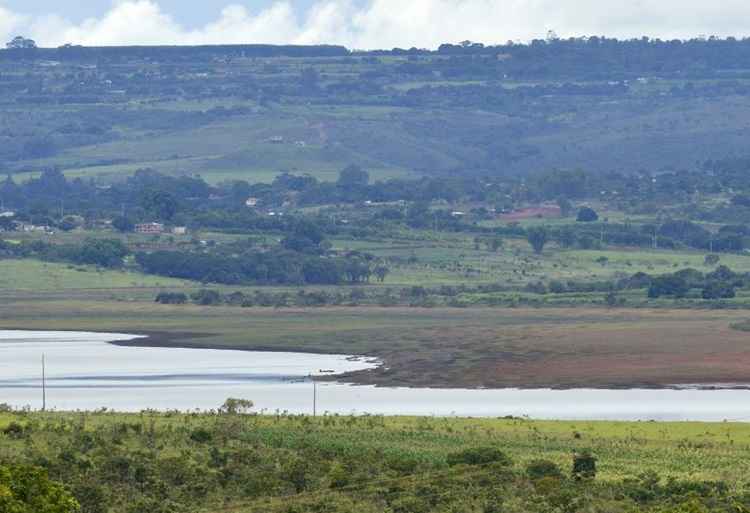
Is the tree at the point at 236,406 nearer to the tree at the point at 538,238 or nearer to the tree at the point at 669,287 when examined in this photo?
the tree at the point at 669,287

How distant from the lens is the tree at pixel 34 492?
43.7m

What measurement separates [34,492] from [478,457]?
18424 millimetres

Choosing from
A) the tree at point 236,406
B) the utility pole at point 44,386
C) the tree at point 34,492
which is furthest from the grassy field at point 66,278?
the tree at point 34,492

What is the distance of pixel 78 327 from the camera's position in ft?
404

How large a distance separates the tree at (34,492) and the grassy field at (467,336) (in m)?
45.6

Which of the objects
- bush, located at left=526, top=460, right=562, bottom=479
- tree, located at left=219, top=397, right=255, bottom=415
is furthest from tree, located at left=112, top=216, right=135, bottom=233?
bush, located at left=526, top=460, right=562, bottom=479

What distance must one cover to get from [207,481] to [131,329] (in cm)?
6403

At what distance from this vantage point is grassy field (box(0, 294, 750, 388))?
9338 cm

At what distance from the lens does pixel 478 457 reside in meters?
60.4

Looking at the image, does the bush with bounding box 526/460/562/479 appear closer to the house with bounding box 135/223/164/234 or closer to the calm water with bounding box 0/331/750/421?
the calm water with bounding box 0/331/750/421

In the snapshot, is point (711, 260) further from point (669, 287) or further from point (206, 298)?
point (206, 298)

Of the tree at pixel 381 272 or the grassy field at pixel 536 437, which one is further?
the tree at pixel 381 272

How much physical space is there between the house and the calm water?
8430cm

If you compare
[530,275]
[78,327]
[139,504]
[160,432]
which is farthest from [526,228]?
[139,504]
